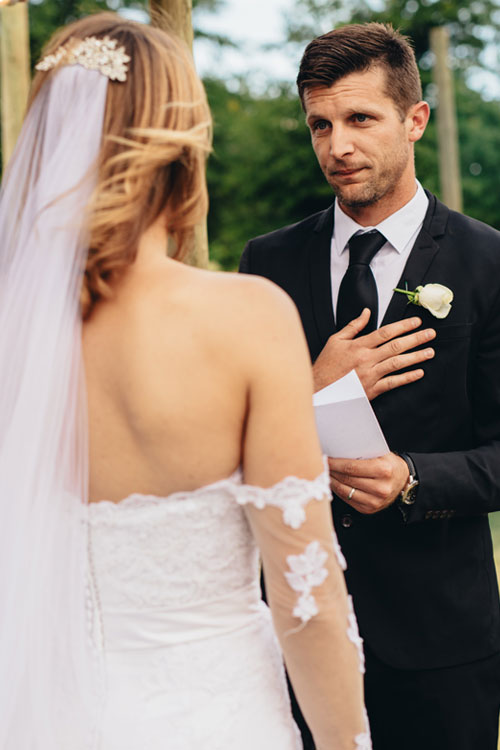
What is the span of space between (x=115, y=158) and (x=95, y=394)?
1.38 ft

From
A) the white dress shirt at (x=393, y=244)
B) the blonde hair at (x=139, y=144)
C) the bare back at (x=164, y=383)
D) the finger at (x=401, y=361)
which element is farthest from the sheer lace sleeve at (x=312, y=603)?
the white dress shirt at (x=393, y=244)

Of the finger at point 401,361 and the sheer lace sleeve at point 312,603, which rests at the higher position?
the finger at point 401,361

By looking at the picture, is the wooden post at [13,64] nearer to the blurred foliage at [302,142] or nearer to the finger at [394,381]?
the finger at [394,381]

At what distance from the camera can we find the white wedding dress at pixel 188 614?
1561 millimetres

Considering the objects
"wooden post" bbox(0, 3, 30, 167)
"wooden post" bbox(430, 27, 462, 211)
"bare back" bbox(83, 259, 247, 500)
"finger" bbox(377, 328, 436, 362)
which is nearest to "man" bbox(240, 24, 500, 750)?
"finger" bbox(377, 328, 436, 362)

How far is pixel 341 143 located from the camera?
2.55 meters

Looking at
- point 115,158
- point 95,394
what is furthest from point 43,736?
point 115,158

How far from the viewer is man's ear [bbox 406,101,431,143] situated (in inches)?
105

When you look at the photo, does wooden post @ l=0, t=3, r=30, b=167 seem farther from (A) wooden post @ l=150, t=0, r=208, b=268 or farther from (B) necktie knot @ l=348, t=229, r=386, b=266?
(B) necktie knot @ l=348, t=229, r=386, b=266

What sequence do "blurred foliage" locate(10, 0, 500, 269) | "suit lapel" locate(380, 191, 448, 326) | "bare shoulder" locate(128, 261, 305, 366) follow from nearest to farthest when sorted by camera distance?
"bare shoulder" locate(128, 261, 305, 366)
"suit lapel" locate(380, 191, 448, 326)
"blurred foliage" locate(10, 0, 500, 269)

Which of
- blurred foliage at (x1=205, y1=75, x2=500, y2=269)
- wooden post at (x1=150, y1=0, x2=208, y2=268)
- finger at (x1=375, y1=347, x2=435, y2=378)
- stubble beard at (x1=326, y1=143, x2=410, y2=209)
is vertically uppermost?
blurred foliage at (x1=205, y1=75, x2=500, y2=269)

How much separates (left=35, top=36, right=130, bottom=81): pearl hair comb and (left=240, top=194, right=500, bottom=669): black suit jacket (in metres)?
1.24

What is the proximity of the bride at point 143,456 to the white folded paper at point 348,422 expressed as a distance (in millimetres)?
563

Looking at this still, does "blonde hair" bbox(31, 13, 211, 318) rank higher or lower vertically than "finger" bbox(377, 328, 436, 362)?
higher
